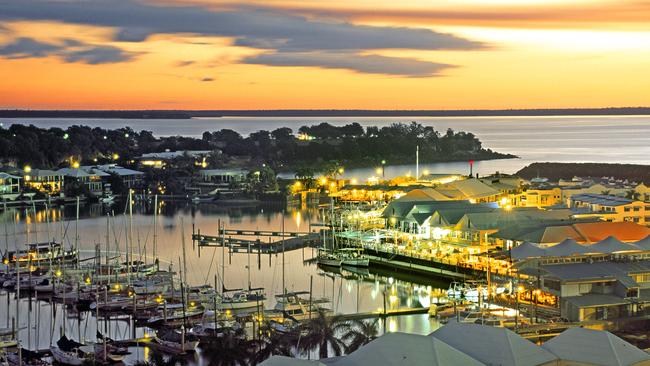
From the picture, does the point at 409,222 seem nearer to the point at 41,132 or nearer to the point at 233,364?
the point at 233,364

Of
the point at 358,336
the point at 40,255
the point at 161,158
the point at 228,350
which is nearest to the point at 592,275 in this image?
the point at 358,336

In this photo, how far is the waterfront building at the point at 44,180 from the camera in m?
45.7

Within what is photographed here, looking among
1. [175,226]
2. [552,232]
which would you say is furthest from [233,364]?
[175,226]

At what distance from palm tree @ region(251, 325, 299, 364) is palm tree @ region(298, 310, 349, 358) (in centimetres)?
19

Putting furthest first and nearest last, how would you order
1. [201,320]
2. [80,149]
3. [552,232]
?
[80,149]
[552,232]
[201,320]

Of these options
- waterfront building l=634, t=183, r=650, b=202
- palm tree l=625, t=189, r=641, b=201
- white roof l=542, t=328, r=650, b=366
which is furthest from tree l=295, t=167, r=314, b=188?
white roof l=542, t=328, r=650, b=366

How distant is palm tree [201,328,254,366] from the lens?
14.3m

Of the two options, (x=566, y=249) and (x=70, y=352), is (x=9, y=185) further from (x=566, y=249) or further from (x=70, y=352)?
(x=70, y=352)

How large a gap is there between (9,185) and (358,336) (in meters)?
33.3

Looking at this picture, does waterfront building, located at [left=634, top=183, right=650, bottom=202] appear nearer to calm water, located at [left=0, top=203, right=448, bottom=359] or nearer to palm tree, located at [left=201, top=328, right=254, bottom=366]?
calm water, located at [left=0, top=203, right=448, bottom=359]

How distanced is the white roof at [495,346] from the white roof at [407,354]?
40cm

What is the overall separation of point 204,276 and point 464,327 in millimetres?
11551

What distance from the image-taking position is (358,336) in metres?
14.6

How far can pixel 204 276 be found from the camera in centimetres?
2308
